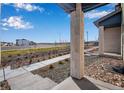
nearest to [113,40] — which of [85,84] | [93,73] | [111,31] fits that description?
[111,31]

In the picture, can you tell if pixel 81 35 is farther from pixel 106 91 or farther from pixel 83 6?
pixel 106 91

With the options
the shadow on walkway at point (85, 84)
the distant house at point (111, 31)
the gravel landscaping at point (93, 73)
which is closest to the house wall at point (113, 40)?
the distant house at point (111, 31)

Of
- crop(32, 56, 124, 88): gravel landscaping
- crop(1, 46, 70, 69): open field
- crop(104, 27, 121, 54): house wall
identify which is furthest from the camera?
crop(104, 27, 121, 54): house wall

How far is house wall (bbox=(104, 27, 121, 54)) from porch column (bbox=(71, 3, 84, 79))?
6.36m

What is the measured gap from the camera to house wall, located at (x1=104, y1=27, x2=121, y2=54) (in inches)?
323

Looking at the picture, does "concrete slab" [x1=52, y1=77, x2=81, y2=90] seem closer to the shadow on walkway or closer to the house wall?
the shadow on walkway

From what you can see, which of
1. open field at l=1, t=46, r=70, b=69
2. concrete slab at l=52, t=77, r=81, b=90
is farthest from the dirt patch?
open field at l=1, t=46, r=70, b=69

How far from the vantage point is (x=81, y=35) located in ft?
9.98

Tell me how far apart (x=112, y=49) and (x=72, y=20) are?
267 inches

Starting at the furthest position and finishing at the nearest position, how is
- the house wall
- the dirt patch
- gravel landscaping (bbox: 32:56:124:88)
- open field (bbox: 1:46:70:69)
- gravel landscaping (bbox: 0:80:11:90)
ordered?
the house wall → open field (bbox: 1:46:70:69) → the dirt patch → gravel landscaping (bbox: 32:56:124:88) → gravel landscaping (bbox: 0:80:11:90)

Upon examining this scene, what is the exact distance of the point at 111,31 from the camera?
8508 mm

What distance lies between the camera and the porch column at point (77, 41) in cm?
297

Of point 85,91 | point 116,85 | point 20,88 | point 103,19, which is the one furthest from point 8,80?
point 103,19

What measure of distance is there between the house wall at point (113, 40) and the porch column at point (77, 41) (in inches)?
250
